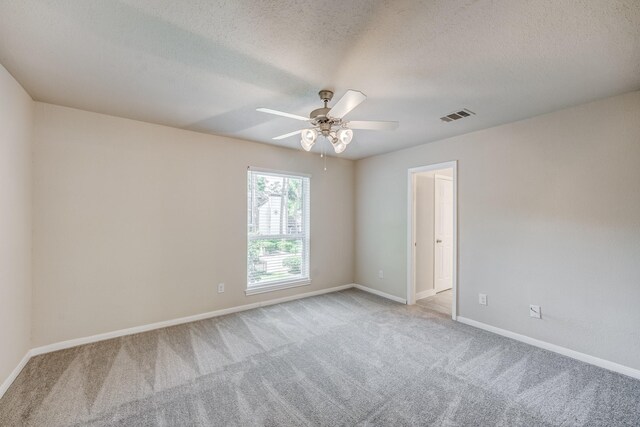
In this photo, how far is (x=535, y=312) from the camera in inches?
115

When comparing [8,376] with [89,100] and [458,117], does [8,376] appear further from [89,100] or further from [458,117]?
[458,117]

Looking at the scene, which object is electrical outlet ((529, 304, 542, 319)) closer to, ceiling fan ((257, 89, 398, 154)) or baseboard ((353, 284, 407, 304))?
baseboard ((353, 284, 407, 304))

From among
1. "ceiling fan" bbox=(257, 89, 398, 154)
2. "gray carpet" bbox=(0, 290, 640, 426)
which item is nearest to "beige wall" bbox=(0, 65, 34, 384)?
"gray carpet" bbox=(0, 290, 640, 426)

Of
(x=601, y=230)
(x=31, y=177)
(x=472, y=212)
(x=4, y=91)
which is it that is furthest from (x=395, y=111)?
(x=31, y=177)

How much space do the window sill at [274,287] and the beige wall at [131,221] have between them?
0.09 meters

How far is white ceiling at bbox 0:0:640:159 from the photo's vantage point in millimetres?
1472

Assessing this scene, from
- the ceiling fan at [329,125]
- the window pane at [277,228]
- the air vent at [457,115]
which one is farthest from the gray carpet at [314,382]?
the air vent at [457,115]

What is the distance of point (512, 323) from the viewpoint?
3.09 m

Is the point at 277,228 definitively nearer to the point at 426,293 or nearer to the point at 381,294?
the point at 381,294

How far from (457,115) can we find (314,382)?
2910 mm

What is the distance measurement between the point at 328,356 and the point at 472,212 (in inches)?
96.5

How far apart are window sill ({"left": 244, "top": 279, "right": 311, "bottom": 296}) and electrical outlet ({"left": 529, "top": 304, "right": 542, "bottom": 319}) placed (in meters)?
2.94

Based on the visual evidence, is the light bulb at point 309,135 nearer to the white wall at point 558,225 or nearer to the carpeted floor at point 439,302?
the white wall at point 558,225

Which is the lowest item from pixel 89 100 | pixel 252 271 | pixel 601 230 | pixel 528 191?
pixel 252 271
